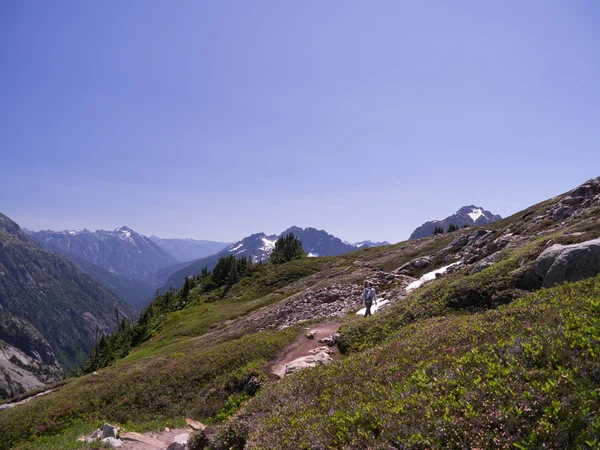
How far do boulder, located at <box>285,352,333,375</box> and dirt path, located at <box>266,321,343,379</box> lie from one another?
717 mm

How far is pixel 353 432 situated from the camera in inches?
326

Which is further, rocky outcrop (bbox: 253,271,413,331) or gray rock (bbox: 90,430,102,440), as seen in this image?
rocky outcrop (bbox: 253,271,413,331)

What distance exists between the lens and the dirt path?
21156 millimetres

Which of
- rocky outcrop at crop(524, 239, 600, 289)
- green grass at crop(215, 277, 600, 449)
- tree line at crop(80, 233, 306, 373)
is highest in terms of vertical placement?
rocky outcrop at crop(524, 239, 600, 289)

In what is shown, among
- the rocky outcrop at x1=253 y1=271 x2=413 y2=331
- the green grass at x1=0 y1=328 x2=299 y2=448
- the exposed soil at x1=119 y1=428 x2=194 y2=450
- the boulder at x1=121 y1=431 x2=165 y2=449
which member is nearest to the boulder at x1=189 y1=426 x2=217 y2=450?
the exposed soil at x1=119 y1=428 x2=194 y2=450

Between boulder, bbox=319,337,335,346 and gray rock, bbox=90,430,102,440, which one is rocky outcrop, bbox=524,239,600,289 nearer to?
boulder, bbox=319,337,335,346

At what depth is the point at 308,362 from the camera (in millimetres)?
19750

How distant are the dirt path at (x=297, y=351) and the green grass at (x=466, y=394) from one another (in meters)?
7.24

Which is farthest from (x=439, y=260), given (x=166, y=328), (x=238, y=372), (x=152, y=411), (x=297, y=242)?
(x=297, y=242)

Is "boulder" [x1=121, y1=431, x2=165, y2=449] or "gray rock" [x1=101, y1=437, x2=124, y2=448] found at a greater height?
"gray rock" [x1=101, y1=437, x2=124, y2=448]

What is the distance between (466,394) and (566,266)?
1551 centimetres

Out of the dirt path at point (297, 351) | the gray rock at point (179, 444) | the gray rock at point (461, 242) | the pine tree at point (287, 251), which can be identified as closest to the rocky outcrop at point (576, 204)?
the gray rock at point (461, 242)

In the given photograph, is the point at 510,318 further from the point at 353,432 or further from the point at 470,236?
the point at 470,236

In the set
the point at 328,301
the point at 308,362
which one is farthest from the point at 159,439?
the point at 328,301
